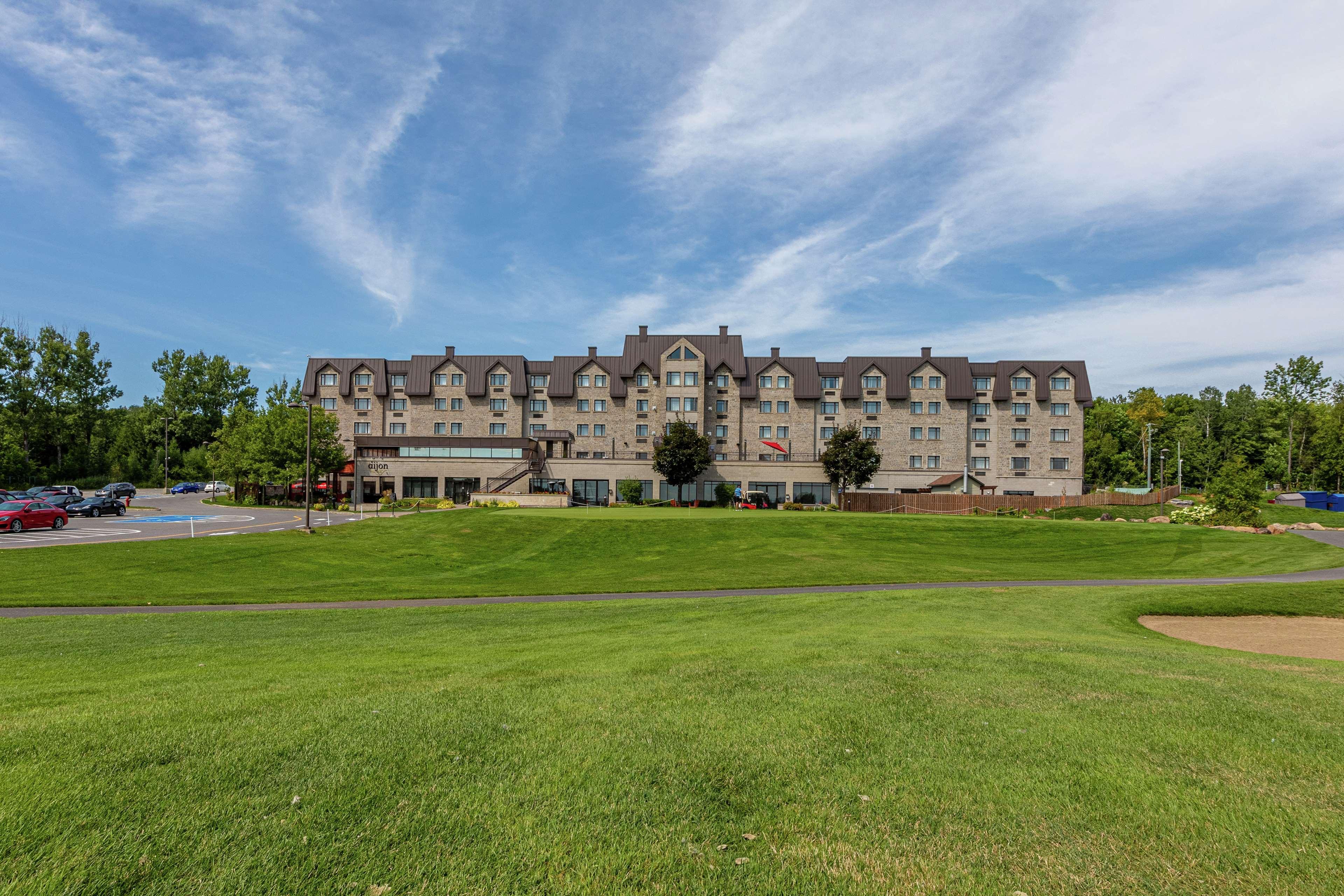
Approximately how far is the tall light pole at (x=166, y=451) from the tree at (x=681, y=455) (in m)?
66.3

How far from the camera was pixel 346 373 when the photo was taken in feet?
261

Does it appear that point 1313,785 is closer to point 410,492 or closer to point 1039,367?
point 410,492

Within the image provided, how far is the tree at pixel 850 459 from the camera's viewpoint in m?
65.5

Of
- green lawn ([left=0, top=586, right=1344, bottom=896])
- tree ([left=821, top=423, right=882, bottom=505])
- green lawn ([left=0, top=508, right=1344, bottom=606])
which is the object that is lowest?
green lawn ([left=0, top=508, right=1344, bottom=606])

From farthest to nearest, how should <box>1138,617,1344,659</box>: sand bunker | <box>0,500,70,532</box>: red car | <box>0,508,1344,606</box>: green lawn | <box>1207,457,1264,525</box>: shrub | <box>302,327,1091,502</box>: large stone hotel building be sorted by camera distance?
<box>302,327,1091,502</box>: large stone hotel building < <box>1207,457,1264,525</box>: shrub < <box>0,500,70,532</box>: red car < <box>0,508,1344,606</box>: green lawn < <box>1138,617,1344,659</box>: sand bunker

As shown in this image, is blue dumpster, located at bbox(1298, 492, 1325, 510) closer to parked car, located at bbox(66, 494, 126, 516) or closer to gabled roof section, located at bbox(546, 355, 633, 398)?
gabled roof section, located at bbox(546, 355, 633, 398)

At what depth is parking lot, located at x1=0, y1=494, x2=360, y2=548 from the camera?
31406mm

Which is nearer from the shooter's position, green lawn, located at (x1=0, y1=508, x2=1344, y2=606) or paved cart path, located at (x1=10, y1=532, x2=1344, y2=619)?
paved cart path, located at (x1=10, y1=532, x2=1344, y2=619)

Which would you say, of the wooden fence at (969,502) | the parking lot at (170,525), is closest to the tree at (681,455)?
the wooden fence at (969,502)

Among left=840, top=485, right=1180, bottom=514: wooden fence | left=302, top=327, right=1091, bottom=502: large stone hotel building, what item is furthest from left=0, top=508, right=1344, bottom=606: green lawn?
left=302, top=327, right=1091, bottom=502: large stone hotel building

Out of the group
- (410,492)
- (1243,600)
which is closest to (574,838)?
(1243,600)

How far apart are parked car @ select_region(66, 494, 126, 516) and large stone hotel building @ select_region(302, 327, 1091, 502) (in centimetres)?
2124

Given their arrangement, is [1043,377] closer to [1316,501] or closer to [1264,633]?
[1316,501]

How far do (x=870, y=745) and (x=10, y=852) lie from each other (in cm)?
580
